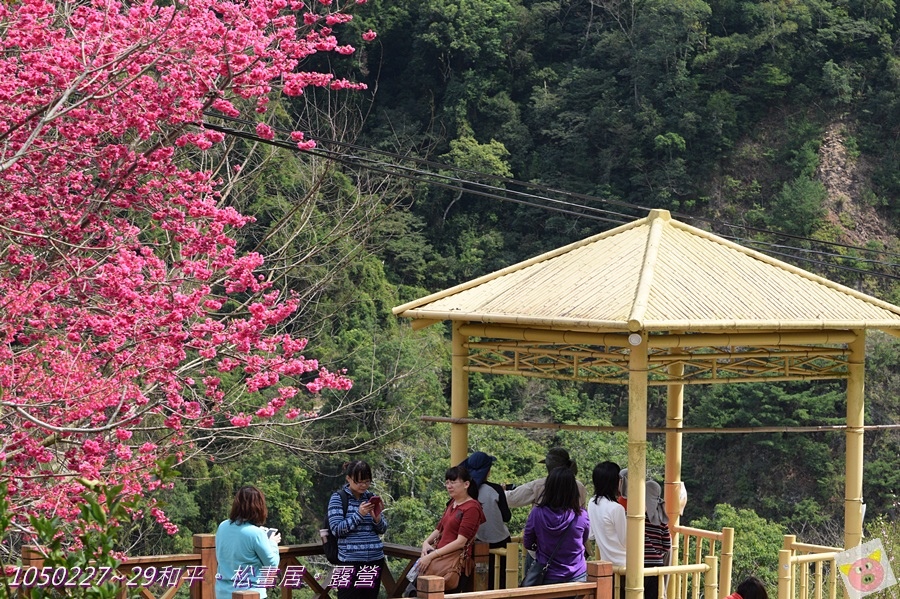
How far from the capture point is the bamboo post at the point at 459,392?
6516mm

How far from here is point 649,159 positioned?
31750 millimetres

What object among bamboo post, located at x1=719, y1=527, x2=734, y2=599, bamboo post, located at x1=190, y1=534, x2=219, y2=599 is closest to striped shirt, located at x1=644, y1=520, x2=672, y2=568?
bamboo post, located at x1=719, y1=527, x2=734, y2=599

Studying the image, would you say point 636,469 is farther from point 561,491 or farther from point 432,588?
point 432,588

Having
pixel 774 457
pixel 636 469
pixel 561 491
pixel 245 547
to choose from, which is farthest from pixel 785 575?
pixel 774 457

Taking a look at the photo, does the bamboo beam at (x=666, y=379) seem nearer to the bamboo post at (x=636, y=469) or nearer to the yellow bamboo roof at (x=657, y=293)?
the yellow bamboo roof at (x=657, y=293)

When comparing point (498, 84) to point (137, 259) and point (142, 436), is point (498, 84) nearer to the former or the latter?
point (142, 436)

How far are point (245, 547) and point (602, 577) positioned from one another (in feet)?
5.16

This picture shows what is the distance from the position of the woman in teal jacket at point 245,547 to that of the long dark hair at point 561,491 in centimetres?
124

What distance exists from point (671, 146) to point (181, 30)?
26.3 metres

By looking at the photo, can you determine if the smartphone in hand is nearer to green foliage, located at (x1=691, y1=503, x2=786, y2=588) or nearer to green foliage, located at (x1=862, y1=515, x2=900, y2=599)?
green foliage, located at (x1=862, y1=515, x2=900, y2=599)

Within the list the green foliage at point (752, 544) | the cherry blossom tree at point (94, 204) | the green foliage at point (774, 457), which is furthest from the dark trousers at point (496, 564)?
the green foliage at point (774, 457)

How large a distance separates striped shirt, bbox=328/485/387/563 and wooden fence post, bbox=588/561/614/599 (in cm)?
101

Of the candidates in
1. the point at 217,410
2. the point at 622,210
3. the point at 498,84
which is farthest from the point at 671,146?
the point at 217,410

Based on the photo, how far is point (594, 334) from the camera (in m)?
5.89
